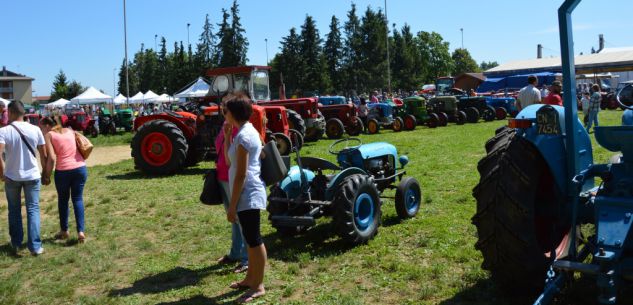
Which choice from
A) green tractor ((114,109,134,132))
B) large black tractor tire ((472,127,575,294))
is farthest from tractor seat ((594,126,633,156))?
green tractor ((114,109,134,132))

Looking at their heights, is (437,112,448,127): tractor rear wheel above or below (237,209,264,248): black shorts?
above

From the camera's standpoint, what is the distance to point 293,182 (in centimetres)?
591

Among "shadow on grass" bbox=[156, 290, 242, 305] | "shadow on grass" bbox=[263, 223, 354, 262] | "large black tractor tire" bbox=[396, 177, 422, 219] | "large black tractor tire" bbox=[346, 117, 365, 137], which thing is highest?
"large black tractor tire" bbox=[346, 117, 365, 137]

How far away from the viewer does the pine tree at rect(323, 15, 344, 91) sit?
185 ft

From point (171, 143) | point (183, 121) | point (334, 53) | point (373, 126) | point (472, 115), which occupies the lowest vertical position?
point (171, 143)

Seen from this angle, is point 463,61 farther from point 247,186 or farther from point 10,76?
point 247,186

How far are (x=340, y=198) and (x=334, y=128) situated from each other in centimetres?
1388

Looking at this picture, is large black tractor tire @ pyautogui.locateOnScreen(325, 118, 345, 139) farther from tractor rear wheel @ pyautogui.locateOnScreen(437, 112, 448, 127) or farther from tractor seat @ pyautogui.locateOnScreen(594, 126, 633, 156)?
tractor seat @ pyautogui.locateOnScreen(594, 126, 633, 156)

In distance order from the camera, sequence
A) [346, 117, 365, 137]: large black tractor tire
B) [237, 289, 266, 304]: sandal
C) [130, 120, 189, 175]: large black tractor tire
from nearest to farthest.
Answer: [237, 289, 266, 304]: sandal < [130, 120, 189, 175]: large black tractor tire < [346, 117, 365, 137]: large black tractor tire

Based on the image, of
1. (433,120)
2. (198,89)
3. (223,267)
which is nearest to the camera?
(223,267)

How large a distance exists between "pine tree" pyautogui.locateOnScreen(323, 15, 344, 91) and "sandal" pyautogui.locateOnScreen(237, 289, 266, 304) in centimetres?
5215

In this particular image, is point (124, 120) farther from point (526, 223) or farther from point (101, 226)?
point (526, 223)

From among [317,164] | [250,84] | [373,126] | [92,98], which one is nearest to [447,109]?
[373,126]

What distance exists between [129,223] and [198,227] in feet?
3.69
